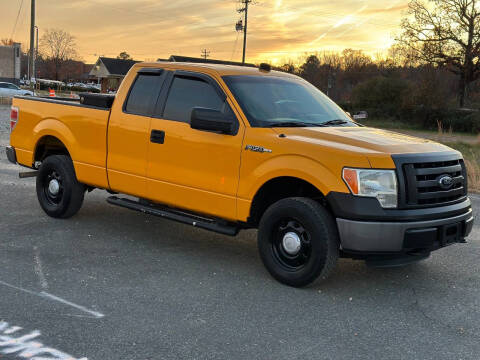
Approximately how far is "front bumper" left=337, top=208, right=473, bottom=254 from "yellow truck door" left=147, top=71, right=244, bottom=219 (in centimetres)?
123

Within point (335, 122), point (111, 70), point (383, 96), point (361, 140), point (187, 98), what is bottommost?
point (361, 140)

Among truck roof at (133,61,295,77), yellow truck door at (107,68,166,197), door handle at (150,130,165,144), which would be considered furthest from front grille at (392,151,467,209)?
yellow truck door at (107,68,166,197)

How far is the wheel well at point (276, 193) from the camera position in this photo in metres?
5.38

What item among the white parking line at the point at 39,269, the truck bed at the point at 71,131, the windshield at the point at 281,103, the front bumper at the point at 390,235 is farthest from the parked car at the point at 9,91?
the front bumper at the point at 390,235

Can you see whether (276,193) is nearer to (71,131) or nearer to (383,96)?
(71,131)

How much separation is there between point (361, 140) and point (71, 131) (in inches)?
145

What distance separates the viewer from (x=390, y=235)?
471cm

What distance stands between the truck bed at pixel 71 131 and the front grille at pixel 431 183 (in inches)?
138

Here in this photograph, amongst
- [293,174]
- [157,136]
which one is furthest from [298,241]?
[157,136]

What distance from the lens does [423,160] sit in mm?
4914

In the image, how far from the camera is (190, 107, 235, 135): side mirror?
17.6 feet

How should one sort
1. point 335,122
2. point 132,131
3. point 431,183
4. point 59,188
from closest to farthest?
1. point 431,183
2. point 335,122
3. point 132,131
4. point 59,188

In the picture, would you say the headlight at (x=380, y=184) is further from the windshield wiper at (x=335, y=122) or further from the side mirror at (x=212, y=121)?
the side mirror at (x=212, y=121)

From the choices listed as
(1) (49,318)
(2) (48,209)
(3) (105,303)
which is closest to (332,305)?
(3) (105,303)
